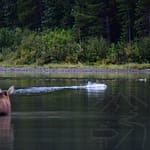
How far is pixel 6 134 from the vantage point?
24.6 meters

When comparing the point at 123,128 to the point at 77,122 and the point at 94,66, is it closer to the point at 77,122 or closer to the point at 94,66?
the point at 77,122

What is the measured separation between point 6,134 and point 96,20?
276 feet

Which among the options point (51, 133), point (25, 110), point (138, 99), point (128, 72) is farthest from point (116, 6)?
point (51, 133)

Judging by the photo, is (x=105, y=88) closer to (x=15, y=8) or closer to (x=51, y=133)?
(x=51, y=133)

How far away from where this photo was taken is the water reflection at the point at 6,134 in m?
22.0

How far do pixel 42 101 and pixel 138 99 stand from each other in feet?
18.6

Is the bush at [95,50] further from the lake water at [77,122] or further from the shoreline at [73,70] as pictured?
the lake water at [77,122]

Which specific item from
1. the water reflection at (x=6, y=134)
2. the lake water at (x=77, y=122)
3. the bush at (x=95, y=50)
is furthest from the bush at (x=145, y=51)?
the water reflection at (x=6, y=134)

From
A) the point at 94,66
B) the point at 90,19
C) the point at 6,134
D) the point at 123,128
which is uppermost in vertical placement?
the point at 90,19

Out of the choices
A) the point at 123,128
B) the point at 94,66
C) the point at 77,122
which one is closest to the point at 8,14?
the point at 94,66

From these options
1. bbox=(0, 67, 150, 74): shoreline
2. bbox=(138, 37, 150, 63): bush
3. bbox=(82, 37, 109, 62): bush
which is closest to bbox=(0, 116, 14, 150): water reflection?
bbox=(0, 67, 150, 74): shoreline

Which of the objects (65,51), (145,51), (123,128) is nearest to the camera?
(123,128)

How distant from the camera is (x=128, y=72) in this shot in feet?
299

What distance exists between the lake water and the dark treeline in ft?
186
